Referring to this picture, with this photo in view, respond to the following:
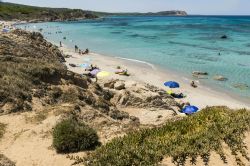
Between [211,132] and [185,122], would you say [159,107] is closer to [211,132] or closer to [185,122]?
[185,122]

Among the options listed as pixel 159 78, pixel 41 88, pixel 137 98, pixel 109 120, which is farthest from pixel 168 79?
pixel 109 120

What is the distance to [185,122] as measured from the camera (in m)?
13.5

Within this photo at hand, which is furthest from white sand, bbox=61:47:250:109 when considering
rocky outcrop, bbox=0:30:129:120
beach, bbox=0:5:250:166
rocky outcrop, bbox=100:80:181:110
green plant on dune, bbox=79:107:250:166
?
green plant on dune, bbox=79:107:250:166

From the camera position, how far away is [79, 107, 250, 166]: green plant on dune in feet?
34.3

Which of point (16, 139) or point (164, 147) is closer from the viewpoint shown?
point (164, 147)

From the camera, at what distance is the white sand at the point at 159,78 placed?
2998 cm

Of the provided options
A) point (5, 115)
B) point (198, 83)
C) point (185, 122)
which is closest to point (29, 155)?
point (5, 115)

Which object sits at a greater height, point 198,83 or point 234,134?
point 234,134

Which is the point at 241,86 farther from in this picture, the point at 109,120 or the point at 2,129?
the point at 2,129

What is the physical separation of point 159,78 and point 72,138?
2707 centimetres

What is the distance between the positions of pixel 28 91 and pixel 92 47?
4907 cm

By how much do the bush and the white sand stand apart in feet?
58.5

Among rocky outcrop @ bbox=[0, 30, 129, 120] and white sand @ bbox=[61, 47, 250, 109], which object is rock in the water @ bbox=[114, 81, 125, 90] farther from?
white sand @ bbox=[61, 47, 250, 109]

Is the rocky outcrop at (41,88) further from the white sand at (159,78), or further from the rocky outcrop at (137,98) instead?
the white sand at (159,78)
